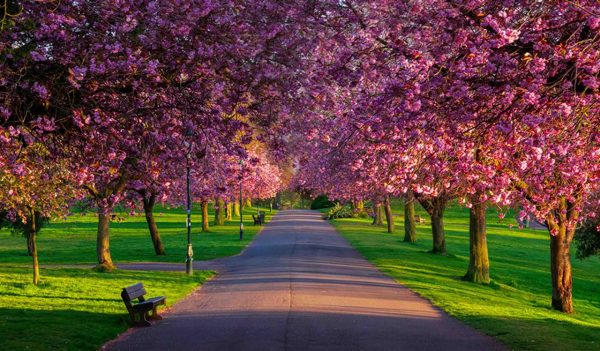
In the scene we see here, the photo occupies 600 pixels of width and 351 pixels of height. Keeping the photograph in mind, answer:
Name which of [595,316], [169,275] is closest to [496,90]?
[595,316]

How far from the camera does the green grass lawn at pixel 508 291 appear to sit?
1642 centimetres

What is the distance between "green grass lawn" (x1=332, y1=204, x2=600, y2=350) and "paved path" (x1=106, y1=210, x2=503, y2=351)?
0.82m

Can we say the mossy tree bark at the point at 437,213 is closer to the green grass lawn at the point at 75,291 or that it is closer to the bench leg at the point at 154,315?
the green grass lawn at the point at 75,291

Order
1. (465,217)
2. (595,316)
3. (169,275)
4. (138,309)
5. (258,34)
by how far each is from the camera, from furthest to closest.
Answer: (465,217)
(169,275)
(595,316)
(138,309)
(258,34)

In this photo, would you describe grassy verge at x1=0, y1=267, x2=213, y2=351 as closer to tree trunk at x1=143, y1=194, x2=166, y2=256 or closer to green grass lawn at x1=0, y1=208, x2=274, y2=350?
green grass lawn at x1=0, y1=208, x2=274, y2=350

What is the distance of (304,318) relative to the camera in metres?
17.2

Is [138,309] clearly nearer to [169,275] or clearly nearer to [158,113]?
[158,113]

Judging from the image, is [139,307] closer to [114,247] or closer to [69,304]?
[69,304]

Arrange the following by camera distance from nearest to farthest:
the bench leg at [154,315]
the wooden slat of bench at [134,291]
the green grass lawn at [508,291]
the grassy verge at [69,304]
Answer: the grassy verge at [69,304]
the green grass lawn at [508,291]
the wooden slat of bench at [134,291]
the bench leg at [154,315]

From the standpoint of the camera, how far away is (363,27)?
41.1 ft

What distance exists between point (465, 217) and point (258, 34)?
3984 inches

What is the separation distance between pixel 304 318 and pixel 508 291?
13.8m

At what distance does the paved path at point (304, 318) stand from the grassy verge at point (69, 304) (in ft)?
2.63

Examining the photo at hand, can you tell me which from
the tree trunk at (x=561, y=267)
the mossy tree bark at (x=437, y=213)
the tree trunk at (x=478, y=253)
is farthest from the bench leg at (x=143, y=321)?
the mossy tree bark at (x=437, y=213)
